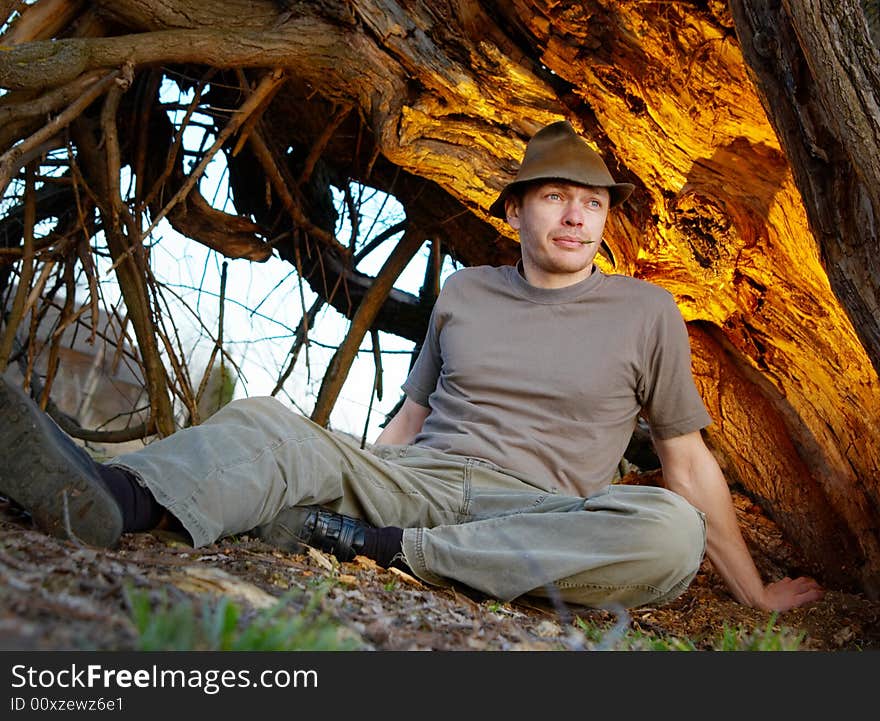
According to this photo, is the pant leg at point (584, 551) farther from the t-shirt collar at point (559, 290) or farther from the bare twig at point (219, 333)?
the bare twig at point (219, 333)

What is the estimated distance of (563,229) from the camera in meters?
3.17

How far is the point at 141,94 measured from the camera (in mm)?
4496

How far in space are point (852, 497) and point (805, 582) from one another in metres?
0.34

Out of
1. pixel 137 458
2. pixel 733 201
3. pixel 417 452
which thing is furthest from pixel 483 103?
pixel 137 458

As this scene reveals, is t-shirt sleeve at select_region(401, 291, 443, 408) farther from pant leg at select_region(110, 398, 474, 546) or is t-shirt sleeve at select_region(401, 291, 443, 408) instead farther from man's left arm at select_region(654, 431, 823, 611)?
man's left arm at select_region(654, 431, 823, 611)

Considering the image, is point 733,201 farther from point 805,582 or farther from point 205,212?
point 205,212

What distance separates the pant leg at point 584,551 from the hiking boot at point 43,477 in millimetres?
865

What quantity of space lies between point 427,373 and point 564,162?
0.92 meters

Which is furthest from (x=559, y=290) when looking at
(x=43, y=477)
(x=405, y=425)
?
(x=43, y=477)

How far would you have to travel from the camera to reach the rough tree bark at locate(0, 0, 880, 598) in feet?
9.79

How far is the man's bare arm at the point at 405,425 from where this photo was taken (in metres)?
3.37

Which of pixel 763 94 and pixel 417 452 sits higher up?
pixel 763 94

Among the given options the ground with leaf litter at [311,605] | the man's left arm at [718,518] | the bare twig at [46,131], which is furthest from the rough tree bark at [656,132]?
the ground with leaf litter at [311,605]

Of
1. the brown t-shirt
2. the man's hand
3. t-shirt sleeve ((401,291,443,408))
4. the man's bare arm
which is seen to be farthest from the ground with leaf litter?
t-shirt sleeve ((401,291,443,408))
